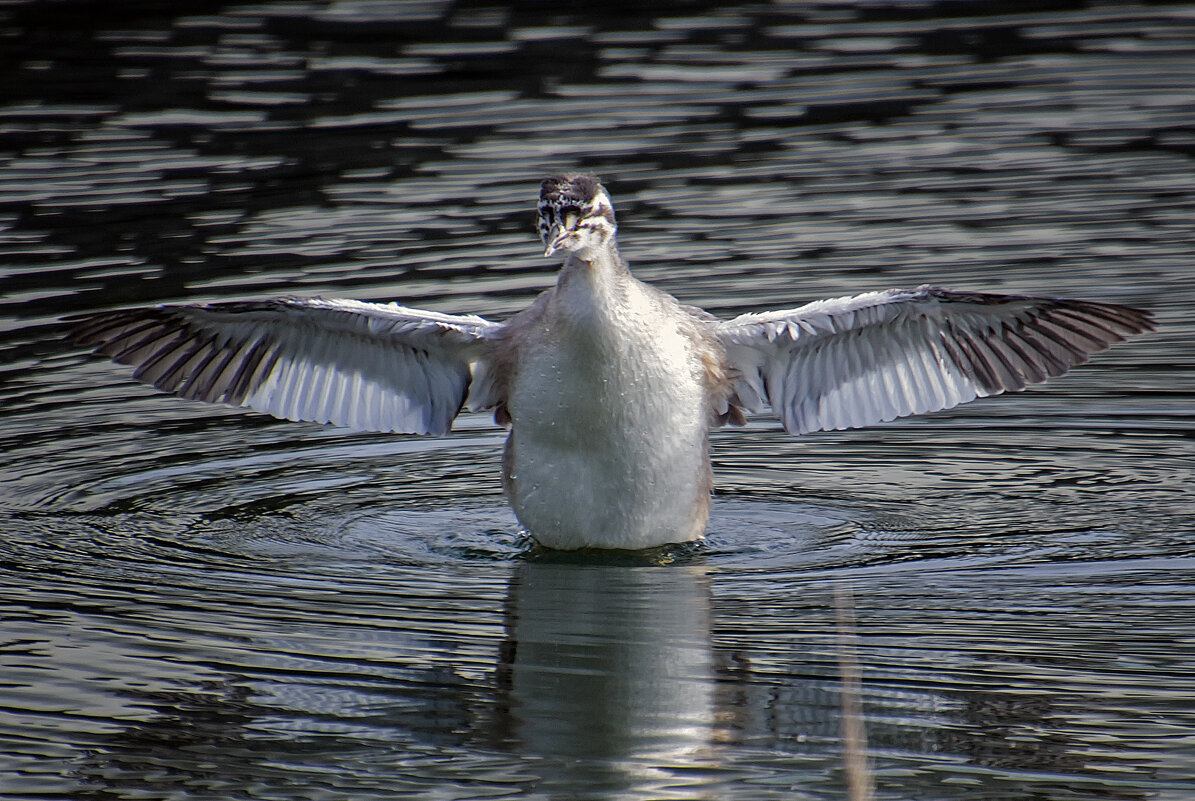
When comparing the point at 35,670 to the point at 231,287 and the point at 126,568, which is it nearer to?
the point at 126,568

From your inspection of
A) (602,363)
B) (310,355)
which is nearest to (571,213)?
(602,363)

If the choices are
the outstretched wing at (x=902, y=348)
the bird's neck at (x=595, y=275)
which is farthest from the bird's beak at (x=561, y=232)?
the outstretched wing at (x=902, y=348)

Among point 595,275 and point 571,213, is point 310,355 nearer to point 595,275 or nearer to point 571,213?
point 595,275

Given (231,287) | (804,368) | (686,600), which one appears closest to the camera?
(686,600)

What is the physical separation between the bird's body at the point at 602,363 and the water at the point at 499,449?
51 centimetres

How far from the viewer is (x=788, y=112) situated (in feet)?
65.9

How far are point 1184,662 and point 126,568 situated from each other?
542 centimetres

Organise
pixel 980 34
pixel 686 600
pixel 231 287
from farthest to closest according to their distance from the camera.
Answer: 1. pixel 980 34
2. pixel 231 287
3. pixel 686 600

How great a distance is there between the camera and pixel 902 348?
1065cm

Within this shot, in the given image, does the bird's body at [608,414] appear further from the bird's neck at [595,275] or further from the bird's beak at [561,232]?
the bird's beak at [561,232]

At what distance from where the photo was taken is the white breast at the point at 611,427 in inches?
385

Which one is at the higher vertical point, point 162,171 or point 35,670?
point 162,171

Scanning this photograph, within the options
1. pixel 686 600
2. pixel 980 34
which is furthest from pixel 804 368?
pixel 980 34

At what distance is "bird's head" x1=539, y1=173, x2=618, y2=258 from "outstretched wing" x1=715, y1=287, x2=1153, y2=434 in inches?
53.1
